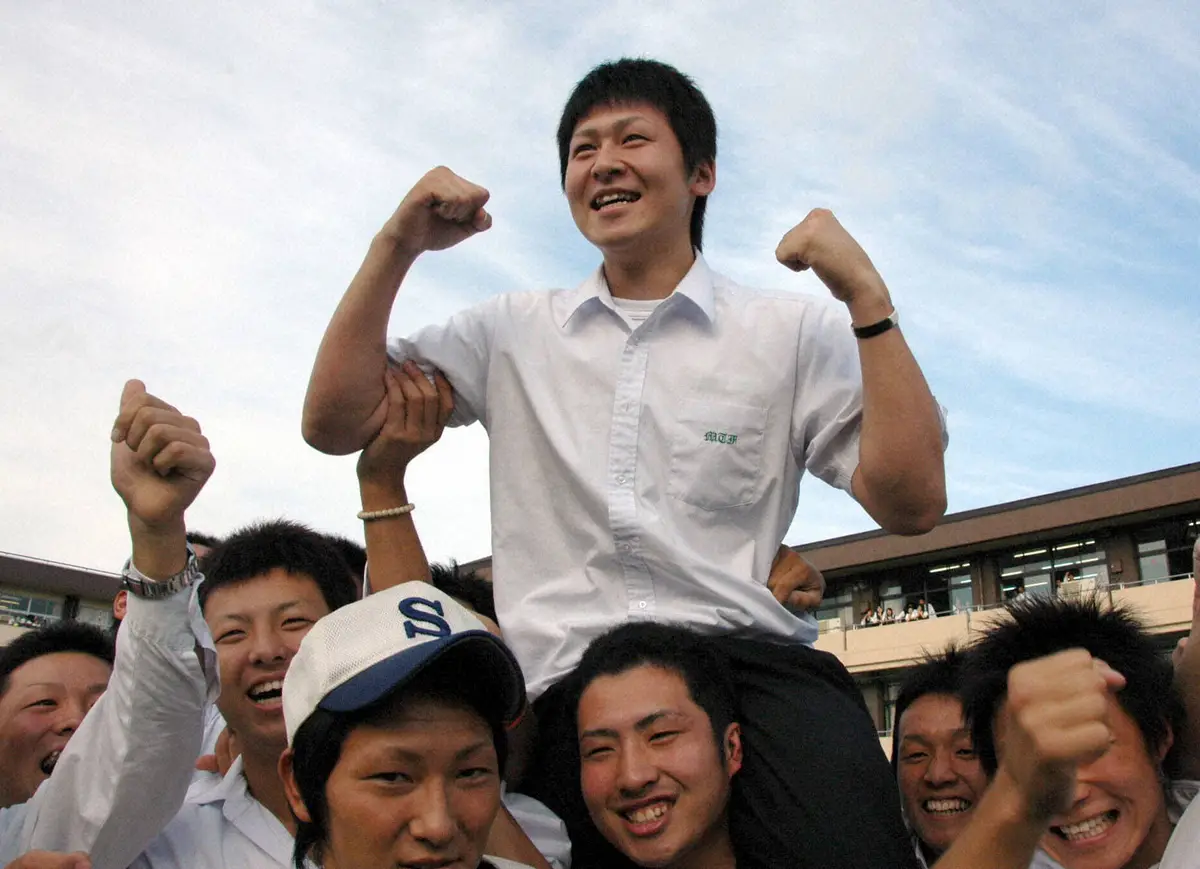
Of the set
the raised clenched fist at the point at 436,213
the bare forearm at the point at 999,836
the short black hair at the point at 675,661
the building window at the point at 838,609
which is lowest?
the bare forearm at the point at 999,836

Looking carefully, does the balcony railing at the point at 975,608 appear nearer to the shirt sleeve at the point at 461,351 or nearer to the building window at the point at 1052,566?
the building window at the point at 1052,566

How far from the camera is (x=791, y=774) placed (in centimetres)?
249

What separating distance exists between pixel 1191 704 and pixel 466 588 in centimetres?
212

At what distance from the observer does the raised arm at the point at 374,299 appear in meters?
2.67

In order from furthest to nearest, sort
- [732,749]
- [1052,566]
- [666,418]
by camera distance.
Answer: [1052,566], [666,418], [732,749]

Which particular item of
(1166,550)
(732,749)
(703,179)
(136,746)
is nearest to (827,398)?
(703,179)

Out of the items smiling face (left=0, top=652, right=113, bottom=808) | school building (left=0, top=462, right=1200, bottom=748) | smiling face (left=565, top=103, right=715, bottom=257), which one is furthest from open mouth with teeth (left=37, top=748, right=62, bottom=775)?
school building (left=0, top=462, right=1200, bottom=748)

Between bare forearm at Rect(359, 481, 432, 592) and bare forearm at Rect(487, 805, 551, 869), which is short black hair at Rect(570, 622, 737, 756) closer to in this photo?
bare forearm at Rect(487, 805, 551, 869)

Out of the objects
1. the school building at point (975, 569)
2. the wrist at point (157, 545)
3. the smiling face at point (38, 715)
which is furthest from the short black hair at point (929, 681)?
the school building at point (975, 569)

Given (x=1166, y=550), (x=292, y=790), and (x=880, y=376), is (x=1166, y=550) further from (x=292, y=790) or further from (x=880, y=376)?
(x=292, y=790)

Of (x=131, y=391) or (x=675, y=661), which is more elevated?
(x=131, y=391)

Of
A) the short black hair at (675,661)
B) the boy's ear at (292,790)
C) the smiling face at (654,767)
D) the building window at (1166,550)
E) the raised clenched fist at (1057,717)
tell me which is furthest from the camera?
the building window at (1166,550)

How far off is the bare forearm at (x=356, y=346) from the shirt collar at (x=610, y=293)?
0.45 meters

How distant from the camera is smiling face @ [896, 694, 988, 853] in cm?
354
